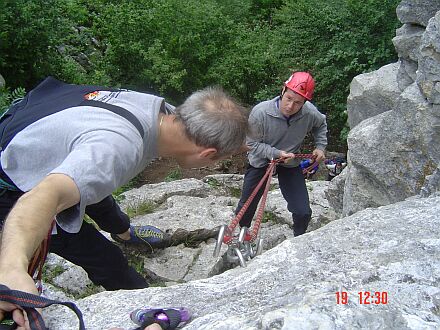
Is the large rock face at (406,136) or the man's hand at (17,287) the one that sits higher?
the man's hand at (17,287)

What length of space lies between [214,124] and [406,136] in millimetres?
2391

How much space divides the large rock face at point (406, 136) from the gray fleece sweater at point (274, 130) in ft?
1.64

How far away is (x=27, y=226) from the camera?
1767 millimetres

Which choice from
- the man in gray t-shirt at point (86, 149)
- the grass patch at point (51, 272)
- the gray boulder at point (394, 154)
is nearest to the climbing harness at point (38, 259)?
the man in gray t-shirt at point (86, 149)

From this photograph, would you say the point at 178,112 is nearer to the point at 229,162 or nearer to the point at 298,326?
the point at 298,326

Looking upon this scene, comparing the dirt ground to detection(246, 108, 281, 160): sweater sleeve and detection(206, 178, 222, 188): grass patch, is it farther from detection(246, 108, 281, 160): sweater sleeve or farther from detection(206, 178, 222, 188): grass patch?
detection(246, 108, 281, 160): sweater sleeve

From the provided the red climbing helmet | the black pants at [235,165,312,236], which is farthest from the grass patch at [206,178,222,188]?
the red climbing helmet

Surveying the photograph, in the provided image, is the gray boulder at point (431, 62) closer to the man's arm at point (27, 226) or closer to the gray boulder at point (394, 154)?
the gray boulder at point (394, 154)

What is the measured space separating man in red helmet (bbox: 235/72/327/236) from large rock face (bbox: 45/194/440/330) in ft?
6.41

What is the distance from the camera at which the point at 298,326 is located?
5.58ft

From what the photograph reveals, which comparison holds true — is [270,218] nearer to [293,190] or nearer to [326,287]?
[293,190]

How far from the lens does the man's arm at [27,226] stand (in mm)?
1659

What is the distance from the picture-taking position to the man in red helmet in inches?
176

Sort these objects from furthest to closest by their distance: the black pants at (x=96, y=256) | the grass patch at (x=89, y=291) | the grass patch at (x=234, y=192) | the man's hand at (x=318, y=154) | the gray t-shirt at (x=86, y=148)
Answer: the grass patch at (x=234, y=192)
the man's hand at (x=318, y=154)
the grass patch at (x=89, y=291)
the black pants at (x=96, y=256)
the gray t-shirt at (x=86, y=148)
